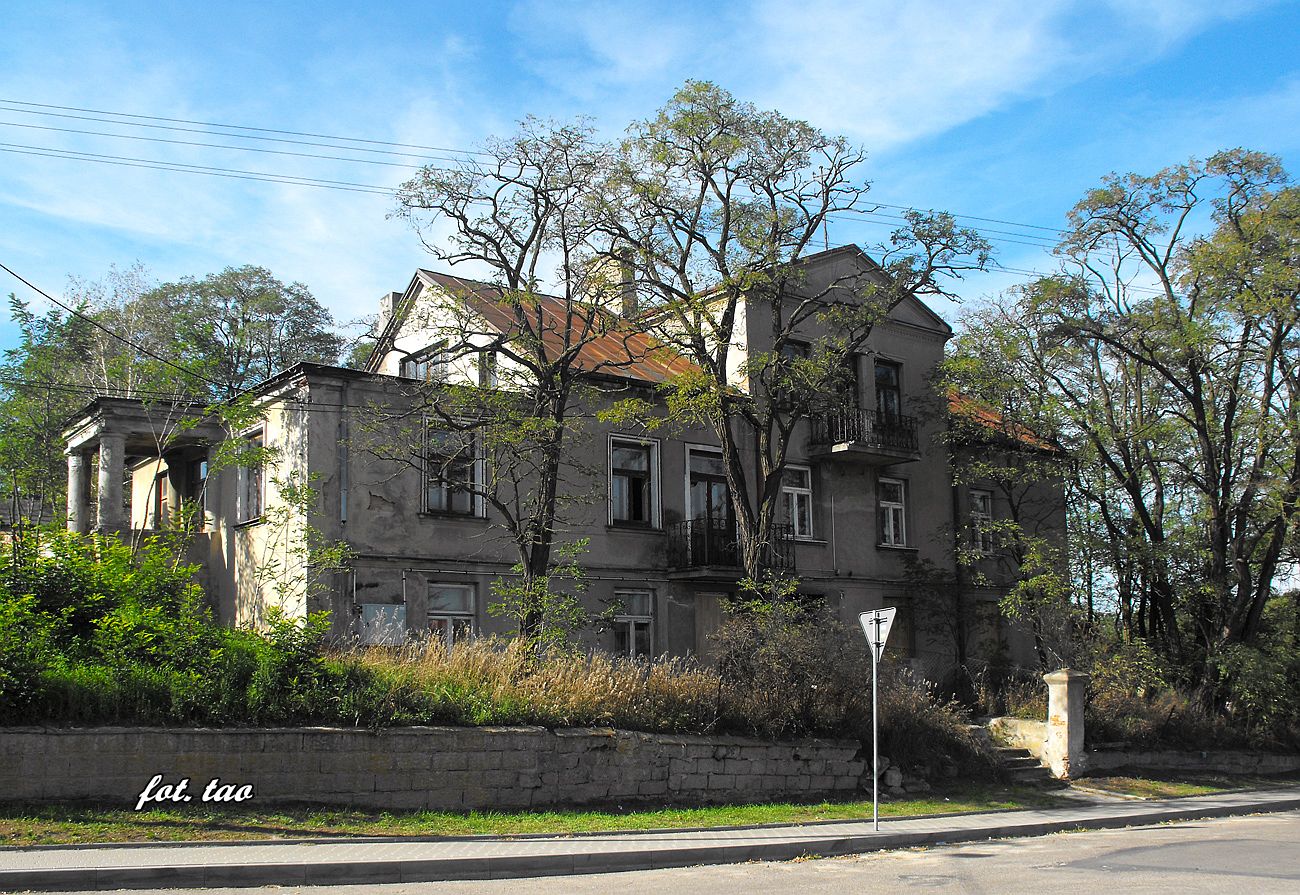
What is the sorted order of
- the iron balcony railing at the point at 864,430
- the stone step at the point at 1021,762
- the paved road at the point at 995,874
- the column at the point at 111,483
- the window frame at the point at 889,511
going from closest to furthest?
the paved road at the point at 995,874 < the stone step at the point at 1021,762 < the column at the point at 111,483 < the iron balcony railing at the point at 864,430 < the window frame at the point at 889,511

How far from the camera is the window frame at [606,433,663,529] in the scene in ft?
77.4

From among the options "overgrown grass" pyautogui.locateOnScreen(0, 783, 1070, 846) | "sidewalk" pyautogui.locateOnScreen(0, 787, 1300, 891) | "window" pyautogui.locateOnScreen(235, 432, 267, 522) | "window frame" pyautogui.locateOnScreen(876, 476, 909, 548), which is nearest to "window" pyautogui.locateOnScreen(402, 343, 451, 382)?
"window" pyautogui.locateOnScreen(235, 432, 267, 522)

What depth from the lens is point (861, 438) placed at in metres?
26.5

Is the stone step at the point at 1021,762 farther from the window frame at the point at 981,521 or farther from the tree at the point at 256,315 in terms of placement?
the tree at the point at 256,315

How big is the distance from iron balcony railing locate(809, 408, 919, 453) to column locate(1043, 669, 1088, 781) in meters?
7.44

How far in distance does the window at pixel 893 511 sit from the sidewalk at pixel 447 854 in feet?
41.7

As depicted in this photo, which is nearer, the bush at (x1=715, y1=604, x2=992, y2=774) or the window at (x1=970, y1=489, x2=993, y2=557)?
the bush at (x1=715, y1=604, x2=992, y2=774)

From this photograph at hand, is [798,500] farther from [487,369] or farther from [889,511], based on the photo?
[487,369]

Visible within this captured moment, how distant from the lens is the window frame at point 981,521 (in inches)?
1030

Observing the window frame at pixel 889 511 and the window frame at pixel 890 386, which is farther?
the window frame at pixel 890 386

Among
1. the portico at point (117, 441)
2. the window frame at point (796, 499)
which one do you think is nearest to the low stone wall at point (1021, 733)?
the window frame at point (796, 499)

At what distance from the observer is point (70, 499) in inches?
964

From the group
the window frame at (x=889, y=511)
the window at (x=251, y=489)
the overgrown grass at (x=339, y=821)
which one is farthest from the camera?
the window frame at (x=889, y=511)

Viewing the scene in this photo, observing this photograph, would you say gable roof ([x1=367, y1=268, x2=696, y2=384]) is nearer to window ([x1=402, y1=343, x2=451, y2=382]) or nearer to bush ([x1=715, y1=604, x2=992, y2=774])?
window ([x1=402, y1=343, x2=451, y2=382])
